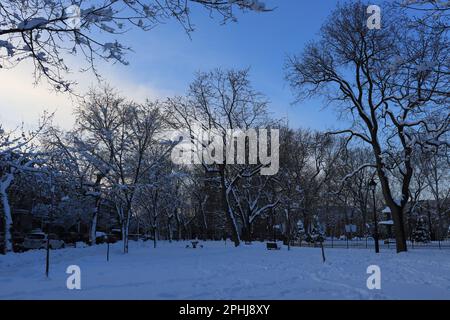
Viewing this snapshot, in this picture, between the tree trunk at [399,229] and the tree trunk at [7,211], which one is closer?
the tree trunk at [399,229]

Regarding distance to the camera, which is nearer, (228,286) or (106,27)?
(106,27)

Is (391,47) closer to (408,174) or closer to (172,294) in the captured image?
(408,174)

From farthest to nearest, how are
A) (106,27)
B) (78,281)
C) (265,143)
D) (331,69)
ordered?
(265,143)
(331,69)
(78,281)
(106,27)

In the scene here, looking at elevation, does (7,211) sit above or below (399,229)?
above

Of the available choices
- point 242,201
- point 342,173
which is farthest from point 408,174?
point 342,173

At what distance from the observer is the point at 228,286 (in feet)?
32.4

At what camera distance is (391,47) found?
2166 centimetres

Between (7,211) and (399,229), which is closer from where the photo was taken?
(399,229)

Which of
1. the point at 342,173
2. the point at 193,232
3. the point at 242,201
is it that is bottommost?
the point at 193,232

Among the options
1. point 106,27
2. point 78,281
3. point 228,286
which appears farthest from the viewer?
point 78,281

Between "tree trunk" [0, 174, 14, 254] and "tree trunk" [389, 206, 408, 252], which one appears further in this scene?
"tree trunk" [0, 174, 14, 254]
